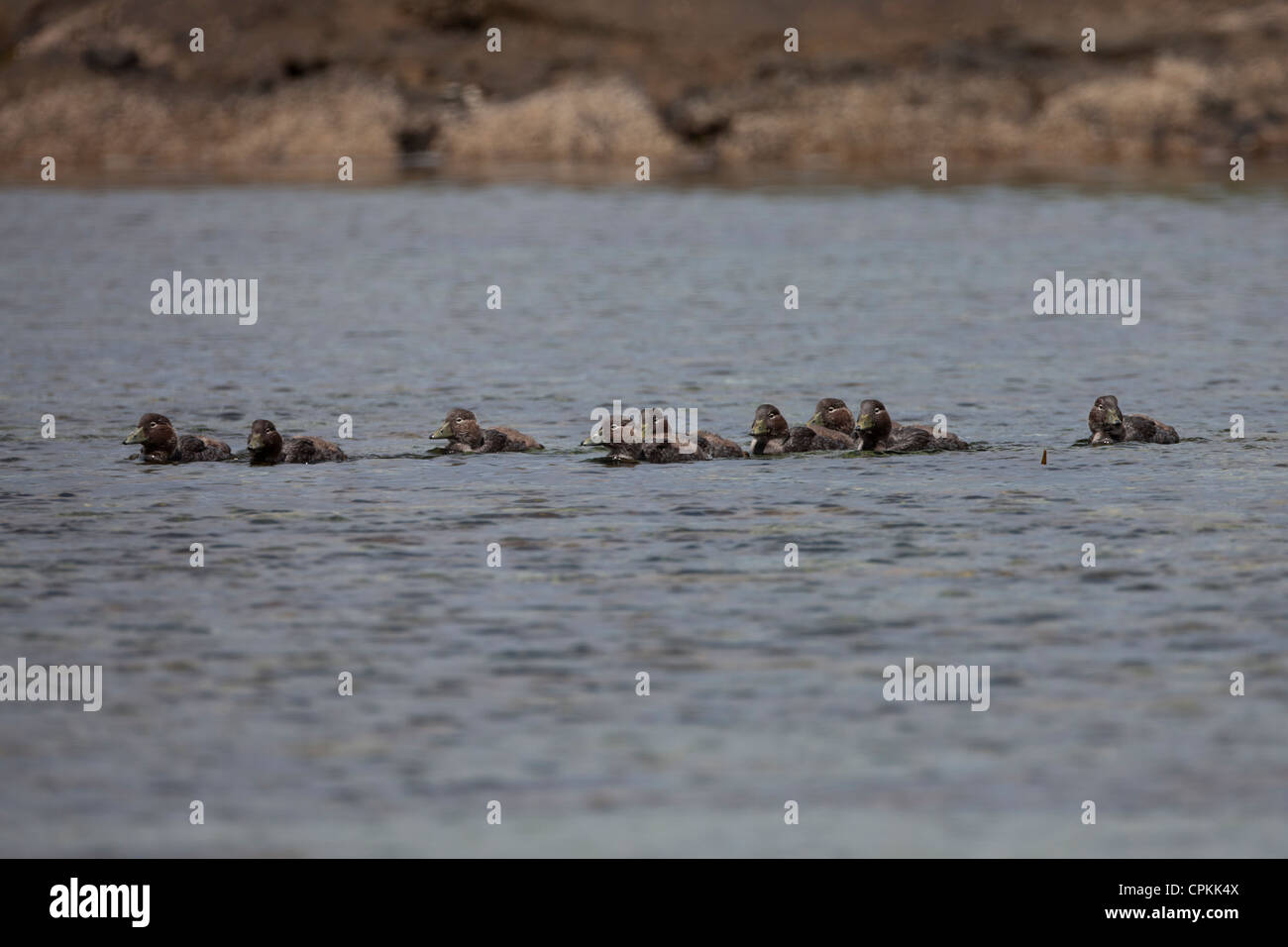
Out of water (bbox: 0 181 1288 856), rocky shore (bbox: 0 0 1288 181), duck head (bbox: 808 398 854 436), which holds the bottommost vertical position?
water (bbox: 0 181 1288 856)

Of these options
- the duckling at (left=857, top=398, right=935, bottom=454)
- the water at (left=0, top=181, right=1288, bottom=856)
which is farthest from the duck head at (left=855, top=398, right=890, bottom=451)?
the water at (left=0, top=181, right=1288, bottom=856)

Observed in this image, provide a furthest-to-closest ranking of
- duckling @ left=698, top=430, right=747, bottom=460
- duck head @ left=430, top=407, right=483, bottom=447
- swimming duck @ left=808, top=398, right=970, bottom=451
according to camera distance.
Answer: duck head @ left=430, top=407, right=483, bottom=447 → swimming duck @ left=808, top=398, right=970, bottom=451 → duckling @ left=698, top=430, right=747, bottom=460

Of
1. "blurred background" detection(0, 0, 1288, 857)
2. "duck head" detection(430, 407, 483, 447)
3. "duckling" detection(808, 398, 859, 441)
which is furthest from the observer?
"duckling" detection(808, 398, 859, 441)

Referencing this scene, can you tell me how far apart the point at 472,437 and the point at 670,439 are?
2178mm

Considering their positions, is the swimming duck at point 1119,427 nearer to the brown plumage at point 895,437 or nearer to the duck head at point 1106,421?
the duck head at point 1106,421

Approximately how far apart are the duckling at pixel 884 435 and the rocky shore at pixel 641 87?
139 feet

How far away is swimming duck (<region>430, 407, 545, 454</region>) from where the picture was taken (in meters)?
21.1

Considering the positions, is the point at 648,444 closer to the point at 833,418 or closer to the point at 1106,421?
the point at 833,418

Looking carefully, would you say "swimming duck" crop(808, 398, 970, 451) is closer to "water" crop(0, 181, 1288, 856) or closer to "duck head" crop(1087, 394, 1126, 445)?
"water" crop(0, 181, 1288, 856)

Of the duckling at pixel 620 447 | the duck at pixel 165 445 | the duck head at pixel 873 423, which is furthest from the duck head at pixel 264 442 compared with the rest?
the duck head at pixel 873 423

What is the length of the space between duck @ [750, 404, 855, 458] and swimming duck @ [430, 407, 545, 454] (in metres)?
2.42
